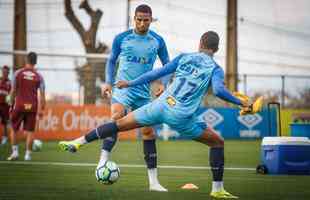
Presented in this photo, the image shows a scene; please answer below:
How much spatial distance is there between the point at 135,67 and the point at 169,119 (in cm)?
183

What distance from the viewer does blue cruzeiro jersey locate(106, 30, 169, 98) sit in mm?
11617

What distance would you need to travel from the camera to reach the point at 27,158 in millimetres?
17188

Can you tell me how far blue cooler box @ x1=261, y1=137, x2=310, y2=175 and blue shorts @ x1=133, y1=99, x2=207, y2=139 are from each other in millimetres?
4105

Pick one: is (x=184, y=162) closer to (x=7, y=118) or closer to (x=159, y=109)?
(x=159, y=109)

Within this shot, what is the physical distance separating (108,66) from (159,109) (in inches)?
82.9

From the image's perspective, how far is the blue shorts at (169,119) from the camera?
32.6ft

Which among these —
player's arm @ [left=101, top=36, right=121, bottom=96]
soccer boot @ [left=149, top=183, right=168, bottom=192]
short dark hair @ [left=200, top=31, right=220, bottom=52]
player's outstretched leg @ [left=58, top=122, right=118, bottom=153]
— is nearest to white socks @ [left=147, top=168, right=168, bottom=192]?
soccer boot @ [left=149, top=183, right=168, bottom=192]

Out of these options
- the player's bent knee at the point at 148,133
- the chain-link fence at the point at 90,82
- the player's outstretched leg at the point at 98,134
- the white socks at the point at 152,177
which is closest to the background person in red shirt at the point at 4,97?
the chain-link fence at the point at 90,82

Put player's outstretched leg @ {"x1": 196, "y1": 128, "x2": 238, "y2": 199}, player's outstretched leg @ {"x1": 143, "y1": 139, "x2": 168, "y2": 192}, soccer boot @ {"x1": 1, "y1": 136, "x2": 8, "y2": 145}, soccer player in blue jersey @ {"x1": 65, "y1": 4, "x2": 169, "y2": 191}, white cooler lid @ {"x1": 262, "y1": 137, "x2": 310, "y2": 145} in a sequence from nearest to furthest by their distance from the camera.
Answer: player's outstretched leg @ {"x1": 196, "y1": 128, "x2": 238, "y2": 199} < player's outstretched leg @ {"x1": 143, "y1": 139, "x2": 168, "y2": 192} < soccer player in blue jersey @ {"x1": 65, "y1": 4, "x2": 169, "y2": 191} < white cooler lid @ {"x1": 262, "y1": 137, "x2": 310, "y2": 145} < soccer boot @ {"x1": 1, "y1": 136, "x2": 8, "y2": 145}

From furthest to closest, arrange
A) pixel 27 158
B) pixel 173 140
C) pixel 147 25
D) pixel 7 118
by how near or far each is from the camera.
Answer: pixel 173 140 → pixel 7 118 → pixel 27 158 → pixel 147 25

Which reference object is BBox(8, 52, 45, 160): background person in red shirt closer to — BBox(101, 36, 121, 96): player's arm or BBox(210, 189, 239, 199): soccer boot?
BBox(101, 36, 121, 96): player's arm

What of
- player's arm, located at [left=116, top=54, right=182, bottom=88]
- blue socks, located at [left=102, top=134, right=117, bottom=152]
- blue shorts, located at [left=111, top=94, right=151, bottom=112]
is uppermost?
player's arm, located at [left=116, top=54, right=182, bottom=88]

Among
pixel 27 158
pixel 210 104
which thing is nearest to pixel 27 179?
pixel 27 158

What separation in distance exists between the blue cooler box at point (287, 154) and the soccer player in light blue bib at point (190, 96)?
12.7 ft
